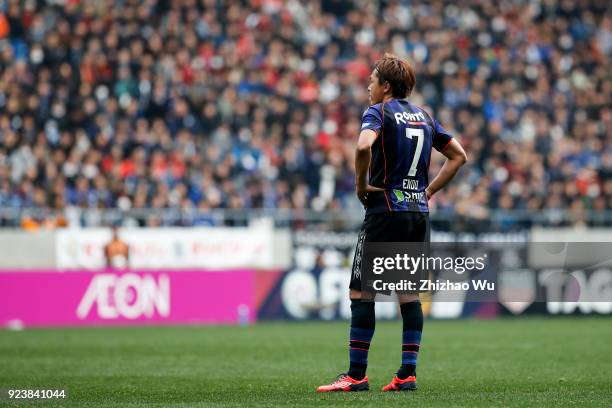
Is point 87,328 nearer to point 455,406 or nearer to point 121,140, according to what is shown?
point 121,140

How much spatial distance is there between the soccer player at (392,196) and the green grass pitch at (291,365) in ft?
0.92

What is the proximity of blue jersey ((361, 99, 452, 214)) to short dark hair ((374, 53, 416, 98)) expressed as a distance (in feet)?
0.36

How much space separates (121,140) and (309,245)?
474 cm

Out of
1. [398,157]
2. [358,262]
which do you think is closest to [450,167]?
[398,157]

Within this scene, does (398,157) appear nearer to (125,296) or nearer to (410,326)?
(410,326)

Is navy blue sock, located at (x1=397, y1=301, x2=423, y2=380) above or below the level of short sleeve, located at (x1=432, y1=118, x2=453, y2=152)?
below

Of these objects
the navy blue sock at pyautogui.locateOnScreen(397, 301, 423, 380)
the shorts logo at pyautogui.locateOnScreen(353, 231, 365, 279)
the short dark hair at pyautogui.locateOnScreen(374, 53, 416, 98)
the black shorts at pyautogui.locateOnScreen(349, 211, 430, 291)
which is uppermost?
the short dark hair at pyautogui.locateOnScreen(374, 53, 416, 98)

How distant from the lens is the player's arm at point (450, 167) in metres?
8.74

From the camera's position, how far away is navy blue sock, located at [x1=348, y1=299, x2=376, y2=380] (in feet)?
27.8

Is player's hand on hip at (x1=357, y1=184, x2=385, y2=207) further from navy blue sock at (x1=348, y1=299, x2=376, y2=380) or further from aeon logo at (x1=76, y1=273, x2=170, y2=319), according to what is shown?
aeon logo at (x1=76, y1=273, x2=170, y2=319)

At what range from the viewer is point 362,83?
27828 millimetres

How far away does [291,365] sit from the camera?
1176 centimetres

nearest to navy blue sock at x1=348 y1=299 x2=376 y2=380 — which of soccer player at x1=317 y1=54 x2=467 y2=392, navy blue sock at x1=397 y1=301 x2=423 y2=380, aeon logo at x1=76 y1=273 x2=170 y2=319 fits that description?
soccer player at x1=317 y1=54 x2=467 y2=392

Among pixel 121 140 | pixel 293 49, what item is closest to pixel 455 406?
pixel 121 140
